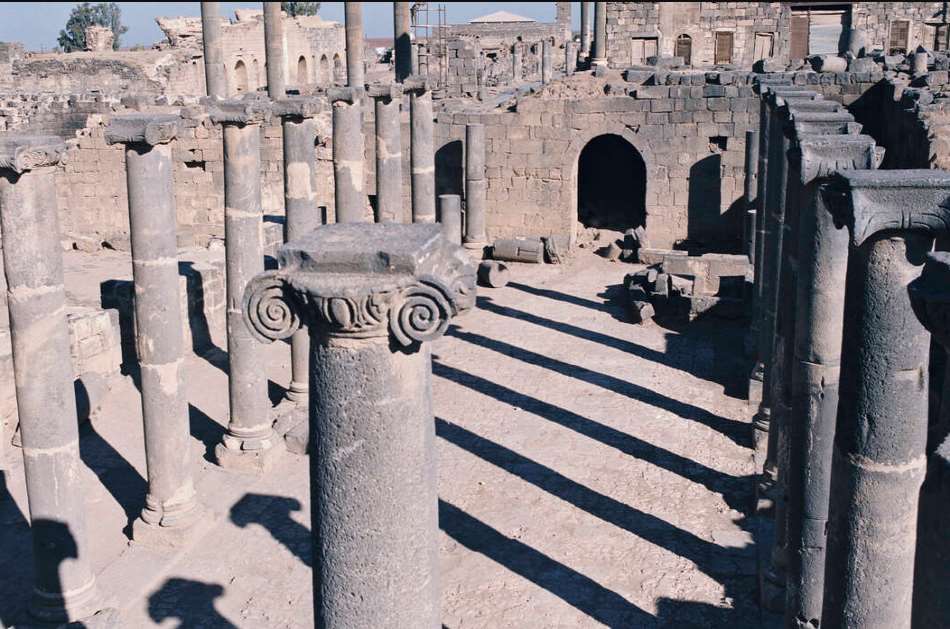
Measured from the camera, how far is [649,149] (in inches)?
898

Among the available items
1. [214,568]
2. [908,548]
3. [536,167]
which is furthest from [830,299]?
[536,167]

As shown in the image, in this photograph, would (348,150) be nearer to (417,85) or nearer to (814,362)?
(417,85)

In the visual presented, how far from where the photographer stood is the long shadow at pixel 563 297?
60.1 feet

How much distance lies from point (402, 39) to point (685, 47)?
17.8m

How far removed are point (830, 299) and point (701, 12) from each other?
30526 millimetres

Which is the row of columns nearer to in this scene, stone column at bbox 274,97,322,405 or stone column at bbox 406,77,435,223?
stone column at bbox 274,97,322,405

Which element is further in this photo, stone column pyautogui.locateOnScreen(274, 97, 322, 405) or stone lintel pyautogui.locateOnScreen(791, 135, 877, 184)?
stone column pyautogui.locateOnScreen(274, 97, 322, 405)

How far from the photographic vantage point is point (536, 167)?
23.0m

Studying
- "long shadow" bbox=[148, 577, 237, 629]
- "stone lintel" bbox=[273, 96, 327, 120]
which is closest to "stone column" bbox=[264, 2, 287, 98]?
"stone lintel" bbox=[273, 96, 327, 120]

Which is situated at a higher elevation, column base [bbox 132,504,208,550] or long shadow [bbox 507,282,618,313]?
long shadow [bbox 507,282,618,313]

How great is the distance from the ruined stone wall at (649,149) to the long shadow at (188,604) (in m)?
15.5

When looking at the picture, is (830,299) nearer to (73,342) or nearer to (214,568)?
(214,568)

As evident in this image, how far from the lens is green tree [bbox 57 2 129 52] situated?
7125 centimetres

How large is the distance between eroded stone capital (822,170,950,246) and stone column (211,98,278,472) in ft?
23.1
